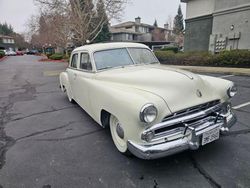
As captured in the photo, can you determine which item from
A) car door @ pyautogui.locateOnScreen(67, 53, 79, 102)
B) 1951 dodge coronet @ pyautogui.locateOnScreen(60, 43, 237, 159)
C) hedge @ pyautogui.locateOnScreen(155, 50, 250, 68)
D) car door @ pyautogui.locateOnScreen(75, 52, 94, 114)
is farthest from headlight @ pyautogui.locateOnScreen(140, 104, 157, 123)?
hedge @ pyautogui.locateOnScreen(155, 50, 250, 68)

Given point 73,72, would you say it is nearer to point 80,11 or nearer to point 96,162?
point 96,162

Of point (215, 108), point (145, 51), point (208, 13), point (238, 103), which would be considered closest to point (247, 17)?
point (208, 13)

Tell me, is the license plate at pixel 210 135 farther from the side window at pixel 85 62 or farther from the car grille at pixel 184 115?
the side window at pixel 85 62

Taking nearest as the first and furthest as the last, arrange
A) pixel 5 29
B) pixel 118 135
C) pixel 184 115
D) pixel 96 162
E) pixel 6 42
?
pixel 184 115 → pixel 96 162 → pixel 118 135 → pixel 6 42 → pixel 5 29

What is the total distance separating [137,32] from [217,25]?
144 feet

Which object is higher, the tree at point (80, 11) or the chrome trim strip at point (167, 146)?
the tree at point (80, 11)

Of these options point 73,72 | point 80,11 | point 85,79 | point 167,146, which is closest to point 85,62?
point 85,79

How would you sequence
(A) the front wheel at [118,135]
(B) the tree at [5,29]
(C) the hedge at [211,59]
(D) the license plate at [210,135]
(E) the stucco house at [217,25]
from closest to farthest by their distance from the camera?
1. (D) the license plate at [210,135]
2. (A) the front wheel at [118,135]
3. (C) the hedge at [211,59]
4. (E) the stucco house at [217,25]
5. (B) the tree at [5,29]

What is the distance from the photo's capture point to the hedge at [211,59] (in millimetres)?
11891

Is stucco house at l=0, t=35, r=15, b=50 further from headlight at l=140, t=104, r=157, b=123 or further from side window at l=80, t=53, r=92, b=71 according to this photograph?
headlight at l=140, t=104, r=157, b=123

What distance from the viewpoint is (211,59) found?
13.5 meters

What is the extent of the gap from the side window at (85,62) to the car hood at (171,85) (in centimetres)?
94

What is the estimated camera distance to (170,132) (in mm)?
2611

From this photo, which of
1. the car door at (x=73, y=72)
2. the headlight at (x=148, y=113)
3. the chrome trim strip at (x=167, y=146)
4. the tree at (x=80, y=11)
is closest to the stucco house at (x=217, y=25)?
the tree at (x=80, y=11)
